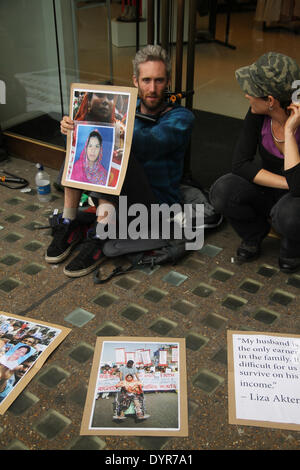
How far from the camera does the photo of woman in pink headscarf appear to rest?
88.6 inches

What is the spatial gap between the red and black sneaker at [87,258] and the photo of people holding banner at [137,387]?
480mm

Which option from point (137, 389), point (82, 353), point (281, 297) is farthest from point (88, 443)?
point (281, 297)

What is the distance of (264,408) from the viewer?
162 cm

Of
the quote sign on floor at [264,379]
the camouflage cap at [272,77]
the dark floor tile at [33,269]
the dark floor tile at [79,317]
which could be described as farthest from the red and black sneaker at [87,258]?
the camouflage cap at [272,77]

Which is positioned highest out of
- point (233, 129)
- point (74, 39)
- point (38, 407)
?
point (74, 39)

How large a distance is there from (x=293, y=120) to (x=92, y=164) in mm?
912

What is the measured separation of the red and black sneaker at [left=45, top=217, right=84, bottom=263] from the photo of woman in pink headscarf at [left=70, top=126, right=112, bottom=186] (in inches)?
10.0

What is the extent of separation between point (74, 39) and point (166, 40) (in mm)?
646

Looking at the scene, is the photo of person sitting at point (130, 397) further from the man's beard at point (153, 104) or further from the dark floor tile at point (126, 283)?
the man's beard at point (153, 104)

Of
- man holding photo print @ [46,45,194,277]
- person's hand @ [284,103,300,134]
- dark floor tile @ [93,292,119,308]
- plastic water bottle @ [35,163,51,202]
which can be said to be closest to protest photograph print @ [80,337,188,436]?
dark floor tile @ [93,292,119,308]
